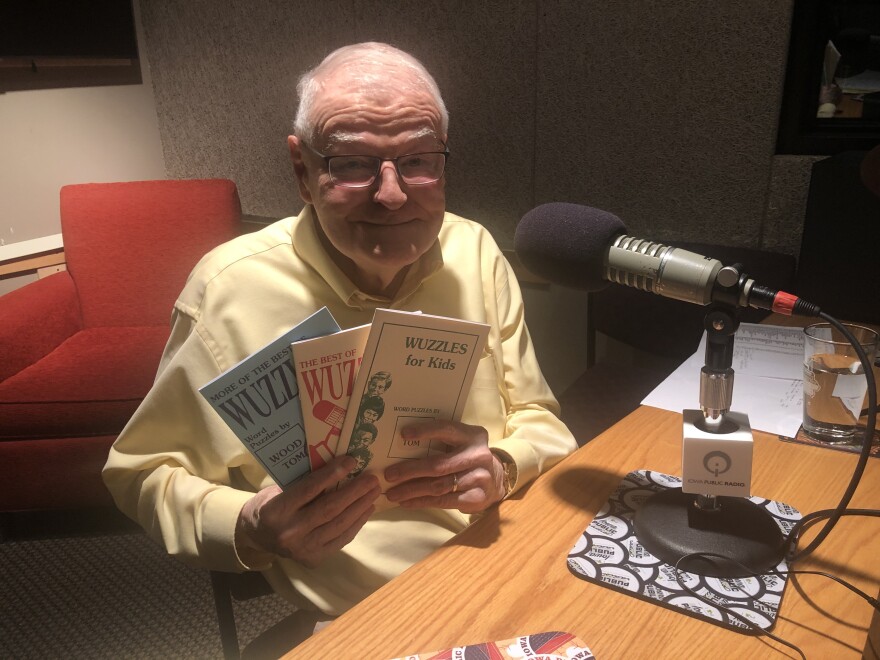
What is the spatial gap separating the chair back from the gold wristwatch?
1.87 metres

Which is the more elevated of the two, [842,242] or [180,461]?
[842,242]

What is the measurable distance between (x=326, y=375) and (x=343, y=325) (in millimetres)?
411

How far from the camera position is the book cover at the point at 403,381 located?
0.67m

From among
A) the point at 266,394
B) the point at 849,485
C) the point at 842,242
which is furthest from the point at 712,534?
the point at 842,242

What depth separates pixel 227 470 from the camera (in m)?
1.00

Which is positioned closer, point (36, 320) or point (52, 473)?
point (52, 473)

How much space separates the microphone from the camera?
0.60 m

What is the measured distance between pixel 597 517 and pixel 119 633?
1.46 meters

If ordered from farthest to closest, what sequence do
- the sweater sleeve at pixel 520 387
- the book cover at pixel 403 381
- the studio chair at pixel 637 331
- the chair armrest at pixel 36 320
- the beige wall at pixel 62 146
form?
the beige wall at pixel 62 146 → the chair armrest at pixel 36 320 → the studio chair at pixel 637 331 → the sweater sleeve at pixel 520 387 → the book cover at pixel 403 381

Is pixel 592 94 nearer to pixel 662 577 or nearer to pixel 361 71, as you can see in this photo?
pixel 361 71

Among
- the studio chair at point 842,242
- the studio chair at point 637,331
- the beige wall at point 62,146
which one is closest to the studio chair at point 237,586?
the studio chair at point 637,331

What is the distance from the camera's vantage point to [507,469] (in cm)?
90

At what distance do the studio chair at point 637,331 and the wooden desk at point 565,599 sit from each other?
0.91 meters

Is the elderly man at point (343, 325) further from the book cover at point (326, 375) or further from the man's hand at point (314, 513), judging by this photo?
the book cover at point (326, 375)
